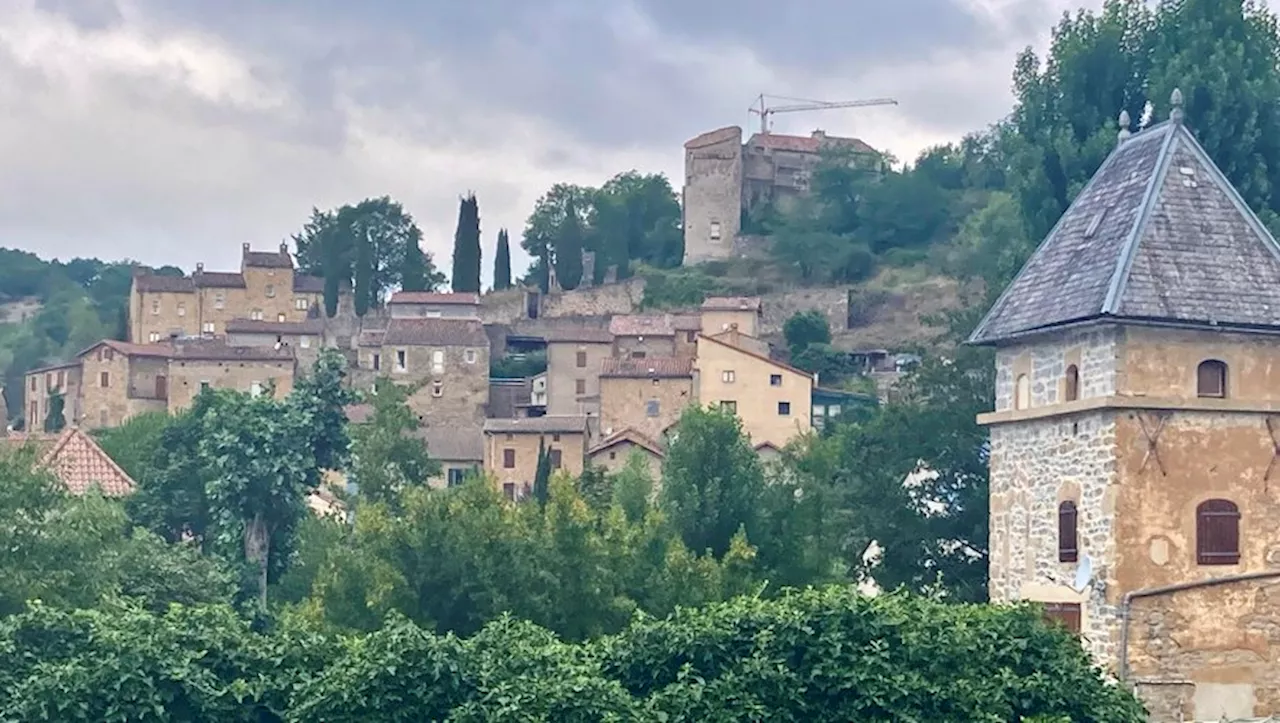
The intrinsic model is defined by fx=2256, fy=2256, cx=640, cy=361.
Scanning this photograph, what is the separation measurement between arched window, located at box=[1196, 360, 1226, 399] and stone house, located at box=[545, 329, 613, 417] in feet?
210

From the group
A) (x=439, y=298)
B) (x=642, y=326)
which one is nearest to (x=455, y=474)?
(x=642, y=326)

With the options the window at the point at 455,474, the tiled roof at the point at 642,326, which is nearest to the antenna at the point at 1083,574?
the window at the point at 455,474

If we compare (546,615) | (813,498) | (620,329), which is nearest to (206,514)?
(813,498)

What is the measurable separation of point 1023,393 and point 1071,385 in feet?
4.46

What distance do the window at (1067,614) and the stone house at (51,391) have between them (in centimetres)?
8083

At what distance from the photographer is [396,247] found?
116 metres

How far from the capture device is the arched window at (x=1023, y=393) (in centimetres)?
2970

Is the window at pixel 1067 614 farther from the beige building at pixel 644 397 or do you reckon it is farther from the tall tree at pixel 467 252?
the tall tree at pixel 467 252

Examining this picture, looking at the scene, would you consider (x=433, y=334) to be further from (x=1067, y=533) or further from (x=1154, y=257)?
(x=1154, y=257)

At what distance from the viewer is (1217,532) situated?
27578mm

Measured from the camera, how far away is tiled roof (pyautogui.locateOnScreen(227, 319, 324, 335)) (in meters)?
106

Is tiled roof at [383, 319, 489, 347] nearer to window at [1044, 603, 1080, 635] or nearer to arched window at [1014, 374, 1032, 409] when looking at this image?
arched window at [1014, 374, 1032, 409]

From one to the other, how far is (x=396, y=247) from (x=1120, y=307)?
9043cm

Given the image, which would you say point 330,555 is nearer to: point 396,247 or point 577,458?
point 577,458
